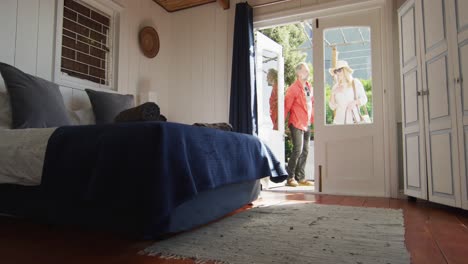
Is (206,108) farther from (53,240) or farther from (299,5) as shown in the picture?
(53,240)

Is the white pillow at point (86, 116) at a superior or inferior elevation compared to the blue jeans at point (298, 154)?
superior

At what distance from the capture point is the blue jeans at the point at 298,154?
4352mm

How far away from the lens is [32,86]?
7.25ft

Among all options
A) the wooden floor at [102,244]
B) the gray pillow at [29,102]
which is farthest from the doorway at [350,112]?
the gray pillow at [29,102]

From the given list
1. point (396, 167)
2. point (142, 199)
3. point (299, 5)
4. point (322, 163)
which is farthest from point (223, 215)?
point (299, 5)

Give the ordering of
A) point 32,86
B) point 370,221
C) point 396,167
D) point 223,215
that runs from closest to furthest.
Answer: point 370,221 → point 223,215 → point 32,86 → point 396,167

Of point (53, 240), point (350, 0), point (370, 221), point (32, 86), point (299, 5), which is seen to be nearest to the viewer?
point (53, 240)

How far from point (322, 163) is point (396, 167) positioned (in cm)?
73

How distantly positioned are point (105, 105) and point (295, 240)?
2.07 metres

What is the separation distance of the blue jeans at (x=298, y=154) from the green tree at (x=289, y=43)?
6.60 feet

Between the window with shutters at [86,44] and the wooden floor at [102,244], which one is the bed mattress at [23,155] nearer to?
the wooden floor at [102,244]

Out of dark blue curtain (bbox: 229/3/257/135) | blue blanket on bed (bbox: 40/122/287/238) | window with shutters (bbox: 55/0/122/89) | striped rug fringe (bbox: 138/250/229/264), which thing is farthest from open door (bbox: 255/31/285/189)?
striped rug fringe (bbox: 138/250/229/264)

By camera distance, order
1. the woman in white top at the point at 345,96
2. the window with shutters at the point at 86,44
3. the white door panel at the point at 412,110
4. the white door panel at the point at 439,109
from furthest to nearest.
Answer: the woman in white top at the point at 345,96 < the window with shutters at the point at 86,44 < the white door panel at the point at 412,110 < the white door panel at the point at 439,109

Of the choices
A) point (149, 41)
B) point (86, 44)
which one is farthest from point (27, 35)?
point (149, 41)
